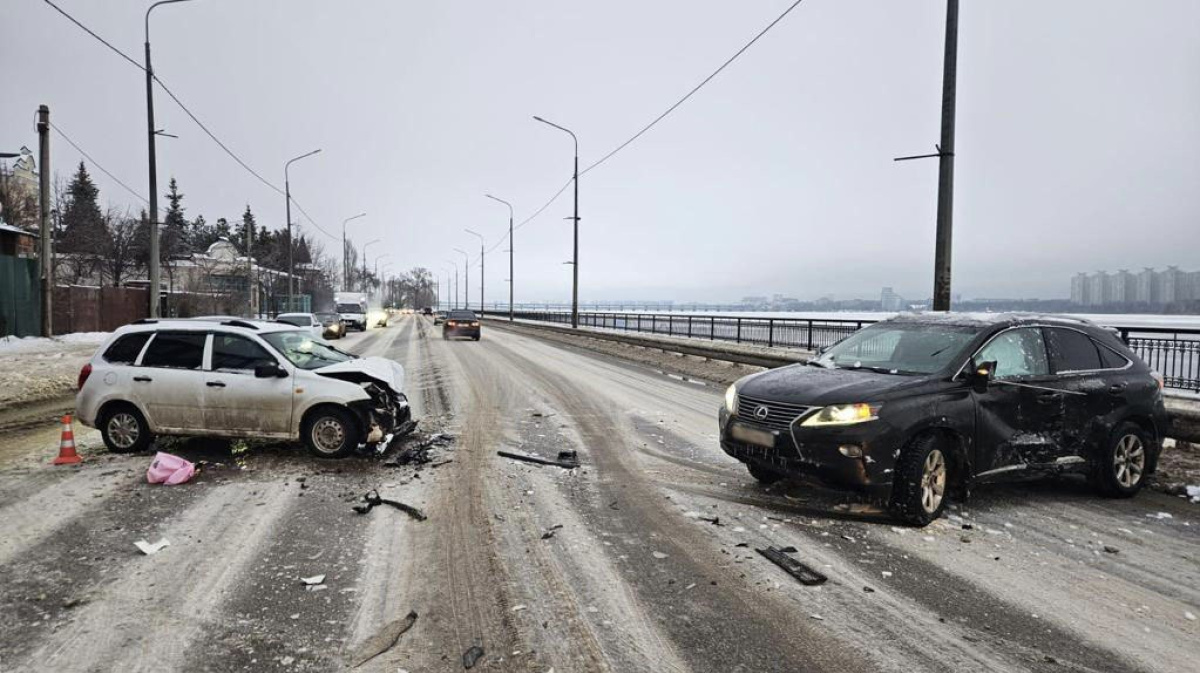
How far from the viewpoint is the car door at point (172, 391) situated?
7.08 m

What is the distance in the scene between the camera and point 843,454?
4.75 m

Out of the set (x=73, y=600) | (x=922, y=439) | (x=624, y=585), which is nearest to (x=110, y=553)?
(x=73, y=600)

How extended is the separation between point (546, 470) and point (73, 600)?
390 cm

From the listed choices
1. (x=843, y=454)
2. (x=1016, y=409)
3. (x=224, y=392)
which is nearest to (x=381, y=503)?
(x=224, y=392)

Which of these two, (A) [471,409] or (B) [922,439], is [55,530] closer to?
(A) [471,409]

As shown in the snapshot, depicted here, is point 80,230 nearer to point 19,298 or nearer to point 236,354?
point 19,298

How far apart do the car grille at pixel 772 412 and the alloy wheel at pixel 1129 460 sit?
320 centimetres

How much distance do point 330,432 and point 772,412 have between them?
480cm

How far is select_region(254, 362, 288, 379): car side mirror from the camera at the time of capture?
22.8 ft

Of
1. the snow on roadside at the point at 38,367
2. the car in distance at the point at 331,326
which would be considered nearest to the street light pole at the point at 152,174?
the snow on roadside at the point at 38,367

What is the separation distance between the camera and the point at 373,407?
710cm

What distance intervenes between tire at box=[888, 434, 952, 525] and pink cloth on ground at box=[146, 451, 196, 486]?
646 centimetres

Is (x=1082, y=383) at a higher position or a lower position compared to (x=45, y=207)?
lower

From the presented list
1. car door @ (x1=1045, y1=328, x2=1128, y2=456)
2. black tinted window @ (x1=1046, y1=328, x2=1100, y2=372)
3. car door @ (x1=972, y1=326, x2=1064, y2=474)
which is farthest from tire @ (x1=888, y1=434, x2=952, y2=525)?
black tinted window @ (x1=1046, y1=328, x2=1100, y2=372)
